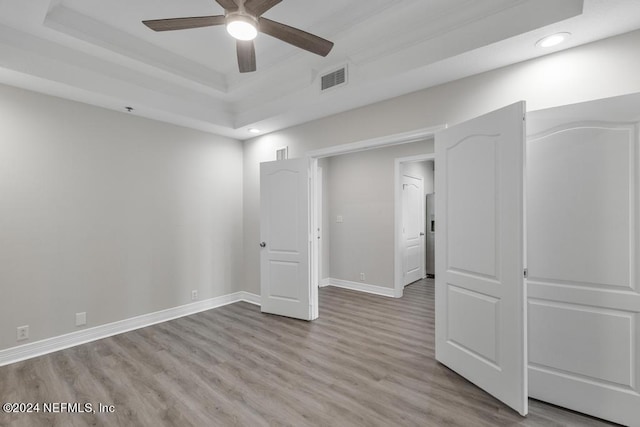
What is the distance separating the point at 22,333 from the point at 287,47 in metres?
3.92

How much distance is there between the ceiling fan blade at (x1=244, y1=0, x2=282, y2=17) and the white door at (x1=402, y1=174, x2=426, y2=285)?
403 cm

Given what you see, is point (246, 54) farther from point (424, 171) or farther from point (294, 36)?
point (424, 171)

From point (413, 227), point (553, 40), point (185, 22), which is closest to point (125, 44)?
point (185, 22)

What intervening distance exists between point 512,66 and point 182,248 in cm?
433

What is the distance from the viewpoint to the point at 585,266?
208 cm

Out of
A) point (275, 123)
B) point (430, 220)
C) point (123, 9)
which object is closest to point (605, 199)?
point (275, 123)

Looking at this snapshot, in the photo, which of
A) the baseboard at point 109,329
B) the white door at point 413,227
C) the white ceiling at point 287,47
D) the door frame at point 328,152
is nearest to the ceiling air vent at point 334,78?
the white ceiling at point 287,47

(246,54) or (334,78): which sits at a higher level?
(334,78)

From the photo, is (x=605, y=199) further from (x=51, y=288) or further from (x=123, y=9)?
(x=51, y=288)

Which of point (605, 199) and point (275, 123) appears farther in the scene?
point (275, 123)

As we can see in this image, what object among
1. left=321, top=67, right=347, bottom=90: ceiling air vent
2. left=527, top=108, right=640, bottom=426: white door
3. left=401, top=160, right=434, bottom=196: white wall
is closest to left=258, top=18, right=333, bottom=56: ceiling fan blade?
left=321, top=67, right=347, bottom=90: ceiling air vent

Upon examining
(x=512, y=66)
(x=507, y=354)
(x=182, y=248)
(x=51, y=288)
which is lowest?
(x=507, y=354)

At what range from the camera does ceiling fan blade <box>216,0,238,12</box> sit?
71.3 inches

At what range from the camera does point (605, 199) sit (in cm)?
202
